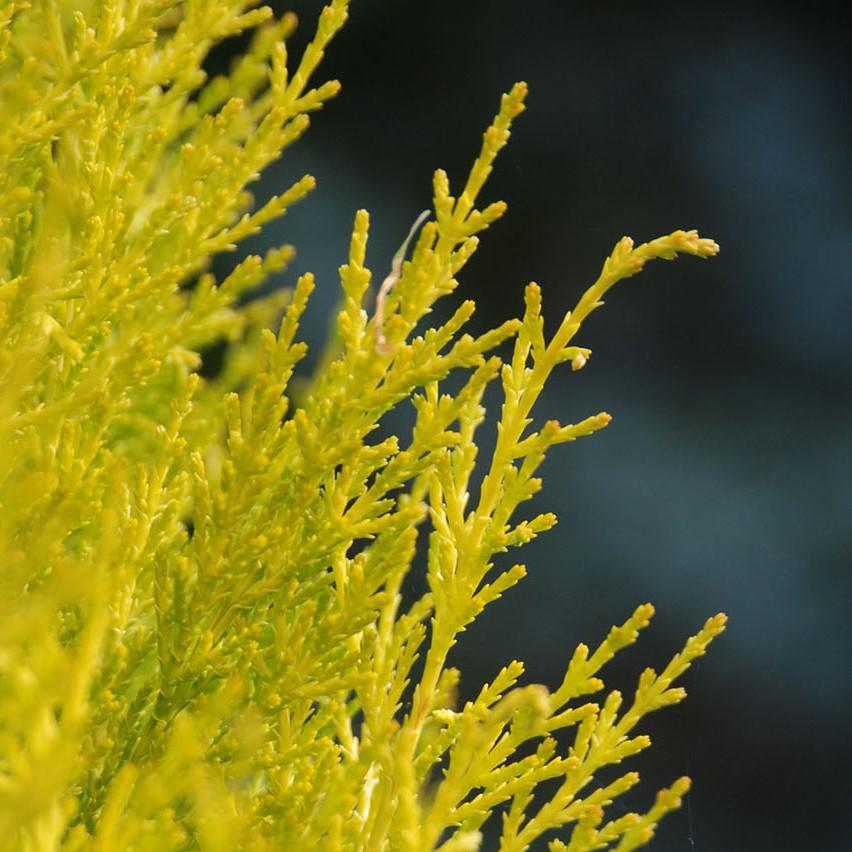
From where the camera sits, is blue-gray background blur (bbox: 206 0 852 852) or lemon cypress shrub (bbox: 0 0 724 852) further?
blue-gray background blur (bbox: 206 0 852 852)

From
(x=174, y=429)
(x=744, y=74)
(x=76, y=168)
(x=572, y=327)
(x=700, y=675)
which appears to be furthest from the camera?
(x=744, y=74)

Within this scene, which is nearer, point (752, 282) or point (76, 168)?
point (76, 168)

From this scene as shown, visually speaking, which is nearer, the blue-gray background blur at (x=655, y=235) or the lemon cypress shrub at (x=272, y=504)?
the lemon cypress shrub at (x=272, y=504)

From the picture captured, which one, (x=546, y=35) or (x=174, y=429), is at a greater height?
(x=546, y=35)

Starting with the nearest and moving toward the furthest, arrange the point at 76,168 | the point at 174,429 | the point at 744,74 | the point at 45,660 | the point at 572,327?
1. the point at 45,660
2. the point at 174,429
3. the point at 572,327
4. the point at 76,168
5. the point at 744,74

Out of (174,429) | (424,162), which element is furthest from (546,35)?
(174,429)

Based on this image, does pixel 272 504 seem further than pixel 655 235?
No

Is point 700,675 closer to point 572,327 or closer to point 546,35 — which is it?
point 546,35

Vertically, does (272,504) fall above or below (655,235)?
below
